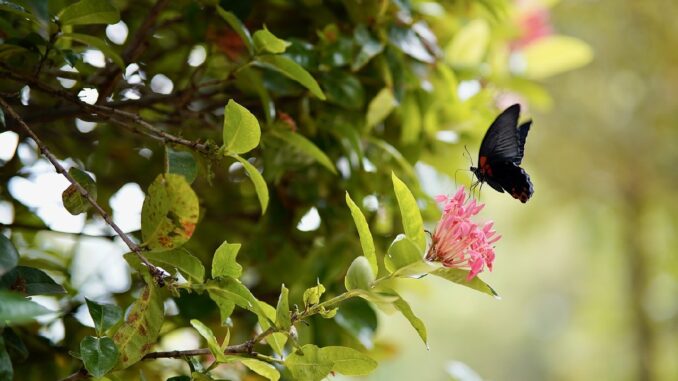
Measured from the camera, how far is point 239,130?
0.36 metres

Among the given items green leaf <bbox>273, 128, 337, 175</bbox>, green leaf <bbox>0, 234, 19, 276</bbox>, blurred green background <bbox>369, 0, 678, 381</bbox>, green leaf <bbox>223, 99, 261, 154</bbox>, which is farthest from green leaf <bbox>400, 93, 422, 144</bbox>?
blurred green background <bbox>369, 0, 678, 381</bbox>

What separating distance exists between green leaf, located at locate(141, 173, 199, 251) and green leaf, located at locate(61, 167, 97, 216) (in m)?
0.04

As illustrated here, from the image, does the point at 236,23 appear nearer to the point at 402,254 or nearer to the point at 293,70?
the point at 293,70

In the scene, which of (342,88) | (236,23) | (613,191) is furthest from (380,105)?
(613,191)

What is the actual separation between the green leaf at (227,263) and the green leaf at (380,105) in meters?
0.21

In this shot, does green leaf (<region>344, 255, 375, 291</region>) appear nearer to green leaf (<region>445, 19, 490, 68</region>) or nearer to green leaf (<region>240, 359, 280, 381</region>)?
green leaf (<region>240, 359, 280, 381</region>)

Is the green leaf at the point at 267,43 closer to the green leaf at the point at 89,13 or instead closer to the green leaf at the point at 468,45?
the green leaf at the point at 89,13

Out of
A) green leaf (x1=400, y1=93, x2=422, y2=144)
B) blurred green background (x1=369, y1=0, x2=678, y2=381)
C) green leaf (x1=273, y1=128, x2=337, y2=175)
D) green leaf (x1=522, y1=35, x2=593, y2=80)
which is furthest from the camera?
blurred green background (x1=369, y1=0, x2=678, y2=381)

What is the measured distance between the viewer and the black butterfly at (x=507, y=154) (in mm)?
412

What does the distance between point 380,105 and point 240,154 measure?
13 cm

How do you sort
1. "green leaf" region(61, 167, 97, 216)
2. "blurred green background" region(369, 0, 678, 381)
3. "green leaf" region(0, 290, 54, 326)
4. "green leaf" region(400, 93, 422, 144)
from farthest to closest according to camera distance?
"blurred green background" region(369, 0, 678, 381) < "green leaf" region(400, 93, 422, 144) < "green leaf" region(61, 167, 97, 216) < "green leaf" region(0, 290, 54, 326)

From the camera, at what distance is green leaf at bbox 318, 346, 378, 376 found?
1.12 feet

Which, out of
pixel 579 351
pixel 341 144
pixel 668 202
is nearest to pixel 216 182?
pixel 341 144

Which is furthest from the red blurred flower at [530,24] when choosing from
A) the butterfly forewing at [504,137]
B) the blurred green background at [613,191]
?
the blurred green background at [613,191]
